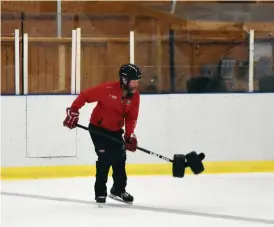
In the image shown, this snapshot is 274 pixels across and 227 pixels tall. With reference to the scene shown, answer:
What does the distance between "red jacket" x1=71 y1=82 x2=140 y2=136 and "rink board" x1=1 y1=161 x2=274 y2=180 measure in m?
1.68

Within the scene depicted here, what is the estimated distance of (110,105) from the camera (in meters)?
5.34

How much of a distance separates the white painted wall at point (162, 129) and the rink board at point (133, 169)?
0.17 feet

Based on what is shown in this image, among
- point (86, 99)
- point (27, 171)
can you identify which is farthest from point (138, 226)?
point (27, 171)

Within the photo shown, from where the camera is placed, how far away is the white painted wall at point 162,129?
277 inches

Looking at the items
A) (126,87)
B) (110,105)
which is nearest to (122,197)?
(110,105)

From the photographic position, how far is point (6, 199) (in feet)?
18.6

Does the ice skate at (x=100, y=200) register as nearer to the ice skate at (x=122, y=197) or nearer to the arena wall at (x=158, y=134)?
the ice skate at (x=122, y=197)

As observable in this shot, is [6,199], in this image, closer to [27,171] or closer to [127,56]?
[27,171]

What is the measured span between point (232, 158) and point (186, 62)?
1.00 m

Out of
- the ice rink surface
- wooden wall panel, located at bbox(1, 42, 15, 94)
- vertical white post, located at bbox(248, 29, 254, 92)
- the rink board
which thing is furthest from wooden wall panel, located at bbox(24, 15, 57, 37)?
vertical white post, located at bbox(248, 29, 254, 92)

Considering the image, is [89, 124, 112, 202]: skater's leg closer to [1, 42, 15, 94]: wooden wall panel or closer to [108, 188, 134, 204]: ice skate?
[108, 188, 134, 204]: ice skate

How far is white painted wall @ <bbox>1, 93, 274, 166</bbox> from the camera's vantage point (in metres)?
7.05

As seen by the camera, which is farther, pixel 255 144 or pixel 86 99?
pixel 255 144

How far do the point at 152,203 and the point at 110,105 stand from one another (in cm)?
76
